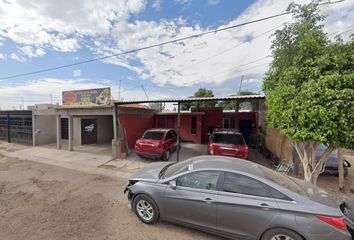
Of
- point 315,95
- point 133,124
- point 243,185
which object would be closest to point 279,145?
point 315,95

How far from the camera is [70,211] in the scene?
4117 mm

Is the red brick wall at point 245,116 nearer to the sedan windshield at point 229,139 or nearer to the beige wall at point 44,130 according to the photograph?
the sedan windshield at point 229,139

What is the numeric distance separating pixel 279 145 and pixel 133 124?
8.49m

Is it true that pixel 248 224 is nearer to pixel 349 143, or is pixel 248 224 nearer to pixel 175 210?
pixel 175 210

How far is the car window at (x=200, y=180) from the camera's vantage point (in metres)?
3.17

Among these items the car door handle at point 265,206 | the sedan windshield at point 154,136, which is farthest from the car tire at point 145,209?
the sedan windshield at point 154,136

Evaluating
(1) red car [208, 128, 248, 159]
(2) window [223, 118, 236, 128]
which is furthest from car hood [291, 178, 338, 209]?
(2) window [223, 118, 236, 128]

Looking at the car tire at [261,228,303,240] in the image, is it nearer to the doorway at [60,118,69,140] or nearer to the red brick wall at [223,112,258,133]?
the red brick wall at [223,112,258,133]

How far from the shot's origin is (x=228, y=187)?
3041mm

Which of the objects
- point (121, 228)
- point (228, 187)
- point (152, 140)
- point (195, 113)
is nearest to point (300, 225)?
point (228, 187)

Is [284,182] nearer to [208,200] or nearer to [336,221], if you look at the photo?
[336,221]

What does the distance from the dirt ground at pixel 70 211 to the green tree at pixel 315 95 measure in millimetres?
3206

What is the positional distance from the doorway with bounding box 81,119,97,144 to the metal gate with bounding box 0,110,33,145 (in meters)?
3.90

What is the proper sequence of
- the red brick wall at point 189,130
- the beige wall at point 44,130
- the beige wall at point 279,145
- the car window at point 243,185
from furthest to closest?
1. the red brick wall at point 189,130
2. the beige wall at point 44,130
3. the beige wall at point 279,145
4. the car window at point 243,185
